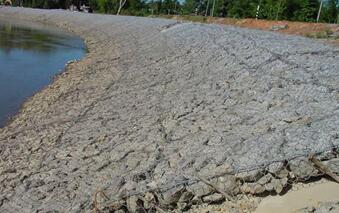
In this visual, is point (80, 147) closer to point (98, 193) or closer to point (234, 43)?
point (98, 193)

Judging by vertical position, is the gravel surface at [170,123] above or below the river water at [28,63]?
above

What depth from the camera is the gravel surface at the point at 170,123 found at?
301 inches

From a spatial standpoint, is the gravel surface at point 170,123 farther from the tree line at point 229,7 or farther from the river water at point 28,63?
the tree line at point 229,7

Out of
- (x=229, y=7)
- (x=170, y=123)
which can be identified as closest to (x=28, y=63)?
(x=170, y=123)

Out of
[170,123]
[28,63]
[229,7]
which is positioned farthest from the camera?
[229,7]

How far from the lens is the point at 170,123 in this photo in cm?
1012

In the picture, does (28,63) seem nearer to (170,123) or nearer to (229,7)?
(170,123)

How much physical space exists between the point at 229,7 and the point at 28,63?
42.3 meters

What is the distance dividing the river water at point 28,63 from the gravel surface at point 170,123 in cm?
83

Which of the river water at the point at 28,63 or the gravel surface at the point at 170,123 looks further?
the river water at the point at 28,63

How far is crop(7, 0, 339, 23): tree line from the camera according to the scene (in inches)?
1969

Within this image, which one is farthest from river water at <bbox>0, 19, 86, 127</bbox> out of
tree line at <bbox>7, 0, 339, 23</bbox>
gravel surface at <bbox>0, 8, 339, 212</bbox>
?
tree line at <bbox>7, 0, 339, 23</bbox>

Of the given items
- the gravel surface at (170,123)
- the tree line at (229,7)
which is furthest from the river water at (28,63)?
the tree line at (229,7)

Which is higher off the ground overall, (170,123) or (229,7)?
(170,123)
